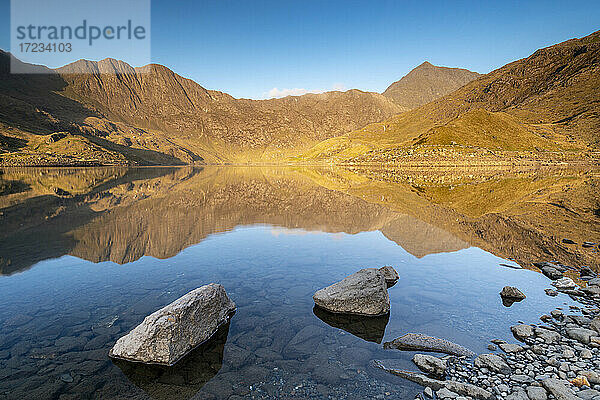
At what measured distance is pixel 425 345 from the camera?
29.3ft

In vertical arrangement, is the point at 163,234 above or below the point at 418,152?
below

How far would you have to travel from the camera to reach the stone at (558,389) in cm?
641

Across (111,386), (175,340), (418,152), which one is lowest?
Answer: (111,386)

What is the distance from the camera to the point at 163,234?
21859mm

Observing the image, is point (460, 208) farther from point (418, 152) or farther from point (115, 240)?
point (418, 152)

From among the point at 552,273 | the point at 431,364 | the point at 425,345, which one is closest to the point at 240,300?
the point at 425,345

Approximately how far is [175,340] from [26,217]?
28.1m

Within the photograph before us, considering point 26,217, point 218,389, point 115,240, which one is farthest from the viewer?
point 26,217

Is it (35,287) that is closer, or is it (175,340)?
(175,340)

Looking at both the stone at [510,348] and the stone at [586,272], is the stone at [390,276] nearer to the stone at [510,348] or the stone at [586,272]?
the stone at [510,348]

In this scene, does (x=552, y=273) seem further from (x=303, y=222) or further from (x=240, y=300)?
(x=303, y=222)

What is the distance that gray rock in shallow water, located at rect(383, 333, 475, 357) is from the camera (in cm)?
866

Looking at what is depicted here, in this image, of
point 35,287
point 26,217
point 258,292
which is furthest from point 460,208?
point 26,217

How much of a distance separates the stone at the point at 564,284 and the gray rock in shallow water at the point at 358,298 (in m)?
8.21
